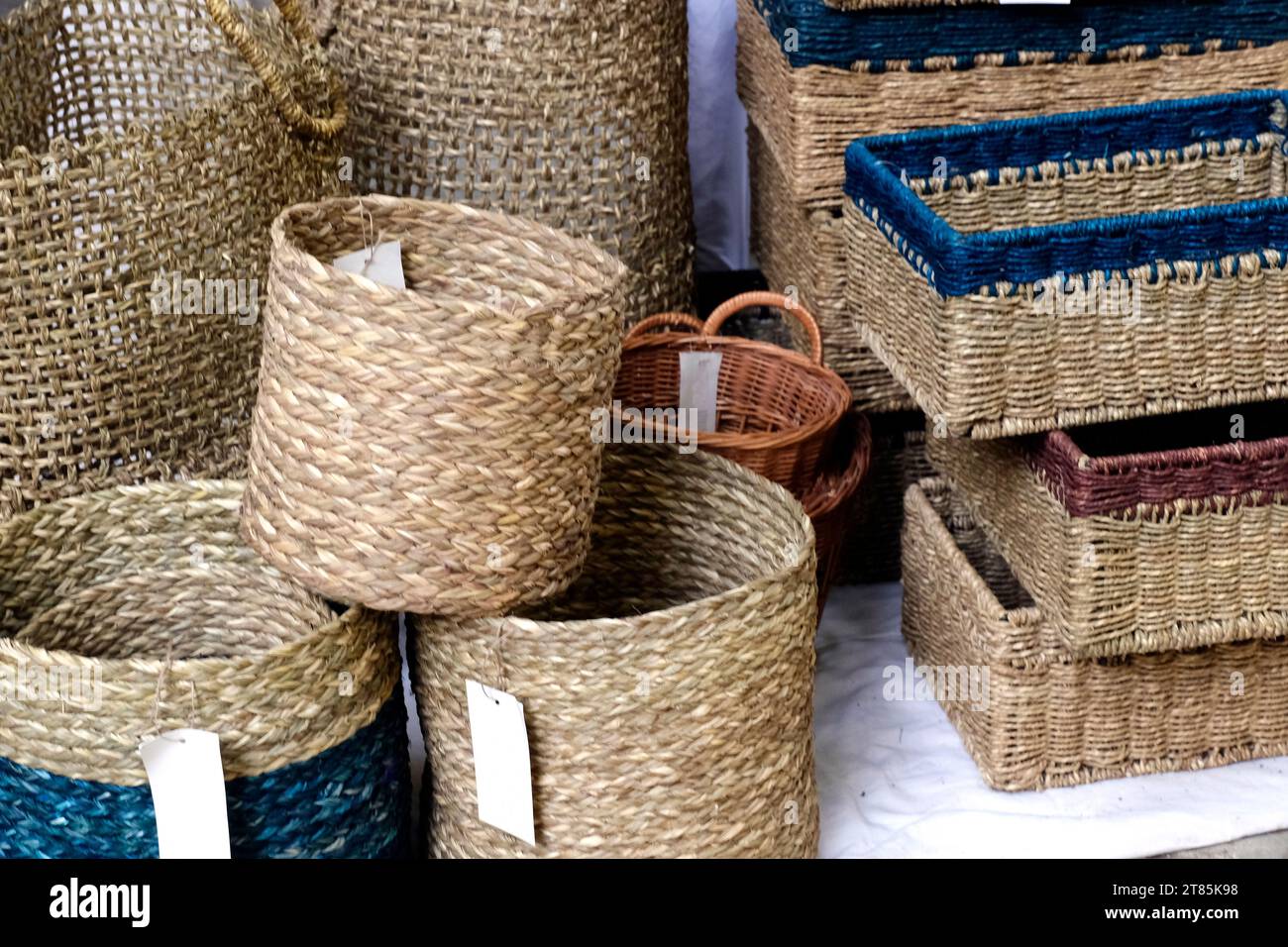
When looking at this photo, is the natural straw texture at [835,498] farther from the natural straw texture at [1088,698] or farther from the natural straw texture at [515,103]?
the natural straw texture at [515,103]

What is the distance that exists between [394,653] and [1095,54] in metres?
1.28

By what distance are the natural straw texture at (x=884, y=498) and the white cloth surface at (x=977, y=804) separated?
14.3 inches

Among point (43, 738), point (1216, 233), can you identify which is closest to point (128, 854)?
point (43, 738)

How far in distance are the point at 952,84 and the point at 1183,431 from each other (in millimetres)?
565

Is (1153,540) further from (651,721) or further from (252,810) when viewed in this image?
(252,810)

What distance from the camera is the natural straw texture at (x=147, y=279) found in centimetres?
172

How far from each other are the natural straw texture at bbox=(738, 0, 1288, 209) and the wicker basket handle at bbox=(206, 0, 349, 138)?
602mm

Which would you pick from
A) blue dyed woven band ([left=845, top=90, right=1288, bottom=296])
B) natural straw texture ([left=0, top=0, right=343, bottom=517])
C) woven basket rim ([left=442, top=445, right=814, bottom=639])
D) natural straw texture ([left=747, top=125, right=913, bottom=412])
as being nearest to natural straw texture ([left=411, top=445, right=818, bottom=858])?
woven basket rim ([left=442, top=445, right=814, bottom=639])

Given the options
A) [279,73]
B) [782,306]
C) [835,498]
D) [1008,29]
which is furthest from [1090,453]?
[279,73]

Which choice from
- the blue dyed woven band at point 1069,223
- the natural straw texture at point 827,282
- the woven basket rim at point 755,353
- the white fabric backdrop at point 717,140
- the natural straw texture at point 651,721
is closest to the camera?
the natural straw texture at point 651,721

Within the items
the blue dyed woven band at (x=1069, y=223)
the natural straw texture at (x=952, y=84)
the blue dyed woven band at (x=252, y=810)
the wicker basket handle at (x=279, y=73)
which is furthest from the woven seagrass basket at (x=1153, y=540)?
the wicker basket handle at (x=279, y=73)

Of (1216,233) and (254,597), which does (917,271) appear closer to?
(1216,233)

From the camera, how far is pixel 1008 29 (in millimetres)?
2160

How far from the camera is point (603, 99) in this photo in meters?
2.19
